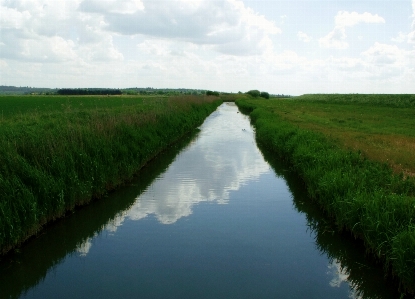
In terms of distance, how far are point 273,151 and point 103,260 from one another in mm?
12329

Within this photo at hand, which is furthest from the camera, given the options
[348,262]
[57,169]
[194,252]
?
[57,169]

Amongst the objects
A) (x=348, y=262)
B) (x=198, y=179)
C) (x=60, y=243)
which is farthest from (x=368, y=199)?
(x=198, y=179)

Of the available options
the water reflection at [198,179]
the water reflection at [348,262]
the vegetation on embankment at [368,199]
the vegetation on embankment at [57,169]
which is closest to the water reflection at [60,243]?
the vegetation on embankment at [57,169]

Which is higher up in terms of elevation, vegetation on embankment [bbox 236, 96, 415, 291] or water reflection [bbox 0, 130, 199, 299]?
vegetation on embankment [bbox 236, 96, 415, 291]

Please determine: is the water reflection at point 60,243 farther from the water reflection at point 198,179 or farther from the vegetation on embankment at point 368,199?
the vegetation on embankment at point 368,199

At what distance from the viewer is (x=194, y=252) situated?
700 centimetres

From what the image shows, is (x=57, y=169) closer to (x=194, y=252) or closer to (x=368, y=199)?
(x=194, y=252)

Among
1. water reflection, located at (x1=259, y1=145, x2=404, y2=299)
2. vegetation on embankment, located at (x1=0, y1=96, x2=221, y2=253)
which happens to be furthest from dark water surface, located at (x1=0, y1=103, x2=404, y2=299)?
vegetation on embankment, located at (x1=0, y1=96, x2=221, y2=253)

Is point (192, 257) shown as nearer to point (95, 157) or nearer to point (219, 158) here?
point (95, 157)

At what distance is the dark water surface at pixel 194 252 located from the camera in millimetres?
5805

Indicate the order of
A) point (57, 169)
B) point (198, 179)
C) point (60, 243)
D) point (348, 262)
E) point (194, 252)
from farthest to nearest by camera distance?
point (198, 179) < point (57, 169) < point (60, 243) < point (194, 252) < point (348, 262)

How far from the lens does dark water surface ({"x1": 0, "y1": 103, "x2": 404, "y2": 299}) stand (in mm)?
5805

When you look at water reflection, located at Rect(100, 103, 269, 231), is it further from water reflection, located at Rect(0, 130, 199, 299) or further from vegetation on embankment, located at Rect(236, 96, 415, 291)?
vegetation on embankment, located at Rect(236, 96, 415, 291)

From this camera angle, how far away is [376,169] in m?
9.74
